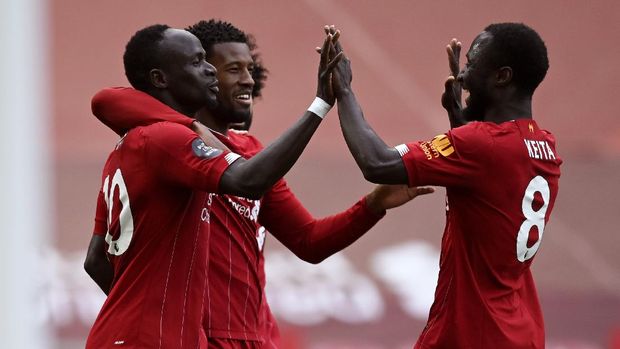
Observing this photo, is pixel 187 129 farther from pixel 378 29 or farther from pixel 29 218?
pixel 378 29

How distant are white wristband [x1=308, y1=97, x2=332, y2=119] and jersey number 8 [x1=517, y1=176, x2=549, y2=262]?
0.87m

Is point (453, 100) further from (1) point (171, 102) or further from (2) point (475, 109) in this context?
(1) point (171, 102)

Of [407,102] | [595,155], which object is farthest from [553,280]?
[407,102]

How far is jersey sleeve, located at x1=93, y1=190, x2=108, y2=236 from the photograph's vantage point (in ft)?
14.8

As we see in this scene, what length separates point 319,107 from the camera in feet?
13.9

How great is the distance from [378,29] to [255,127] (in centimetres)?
171

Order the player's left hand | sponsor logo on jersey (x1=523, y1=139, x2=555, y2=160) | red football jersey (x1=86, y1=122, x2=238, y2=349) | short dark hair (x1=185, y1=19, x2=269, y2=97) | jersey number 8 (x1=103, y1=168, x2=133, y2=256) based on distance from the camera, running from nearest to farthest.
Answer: red football jersey (x1=86, y1=122, x2=238, y2=349), jersey number 8 (x1=103, y1=168, x2=133, y2=256), sponsor logo on jersey (x1=523, y1=139, x2=555, y2=160), the player's left hand, short dark hair (x1=185, y1=19, x2=269, y2=97)

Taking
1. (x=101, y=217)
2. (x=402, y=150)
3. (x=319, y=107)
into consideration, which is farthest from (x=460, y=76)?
(x=101, y=217)

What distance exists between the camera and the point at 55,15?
1221cm

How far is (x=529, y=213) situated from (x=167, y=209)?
141 centimetres

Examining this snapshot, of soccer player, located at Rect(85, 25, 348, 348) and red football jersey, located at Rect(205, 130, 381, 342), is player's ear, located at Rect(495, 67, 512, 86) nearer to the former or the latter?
soccer player, located at Rect(85, 25, 348, 348)

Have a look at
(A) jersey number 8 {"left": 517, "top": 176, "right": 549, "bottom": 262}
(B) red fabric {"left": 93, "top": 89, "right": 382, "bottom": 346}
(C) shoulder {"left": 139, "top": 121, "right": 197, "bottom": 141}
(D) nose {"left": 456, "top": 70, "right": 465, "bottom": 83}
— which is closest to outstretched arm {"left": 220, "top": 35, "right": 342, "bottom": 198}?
(C) shoulder {"left": 139, "top": 121, "right": 197, "bottom": 141}

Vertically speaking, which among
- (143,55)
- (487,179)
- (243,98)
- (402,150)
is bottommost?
(487,179)

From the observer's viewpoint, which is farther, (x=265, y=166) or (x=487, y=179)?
(x=487, y=179)
